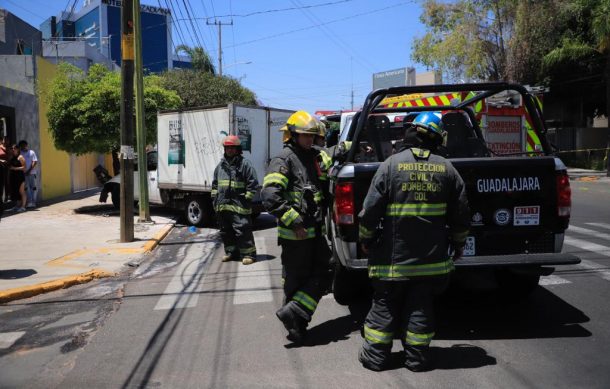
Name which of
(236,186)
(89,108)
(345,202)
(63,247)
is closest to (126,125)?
(63,247)

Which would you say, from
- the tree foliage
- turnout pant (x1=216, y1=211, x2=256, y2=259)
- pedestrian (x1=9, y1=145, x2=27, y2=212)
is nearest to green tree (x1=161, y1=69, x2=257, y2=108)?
the tree foliage

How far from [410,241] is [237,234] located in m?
4.32

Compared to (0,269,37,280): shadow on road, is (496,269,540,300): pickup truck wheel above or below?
above

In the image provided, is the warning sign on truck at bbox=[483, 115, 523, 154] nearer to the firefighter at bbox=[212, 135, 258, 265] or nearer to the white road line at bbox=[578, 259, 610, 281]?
the white road line at bbox=[578, 259, 610, 281]

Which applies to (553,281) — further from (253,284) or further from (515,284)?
(253,284)

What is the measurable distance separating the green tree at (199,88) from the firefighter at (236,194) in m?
19.8

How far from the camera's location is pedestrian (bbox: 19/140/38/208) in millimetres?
13531

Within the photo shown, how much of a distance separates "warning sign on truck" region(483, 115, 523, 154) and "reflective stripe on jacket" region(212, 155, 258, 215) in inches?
228

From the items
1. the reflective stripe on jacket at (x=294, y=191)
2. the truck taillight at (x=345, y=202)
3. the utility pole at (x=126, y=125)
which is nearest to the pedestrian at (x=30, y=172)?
the utility pole at (x=126, y=125)

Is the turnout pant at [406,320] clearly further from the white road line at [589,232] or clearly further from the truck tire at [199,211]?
the truck tire at [199,211]

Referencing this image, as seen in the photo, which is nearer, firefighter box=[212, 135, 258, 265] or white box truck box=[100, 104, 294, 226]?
firefighter box=[212, 135, 258, 265]

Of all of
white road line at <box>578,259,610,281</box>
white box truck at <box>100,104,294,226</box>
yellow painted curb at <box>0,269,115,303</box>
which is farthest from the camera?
white box truck at <box>100,104,294,226</box>

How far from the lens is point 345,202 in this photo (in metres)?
4.40

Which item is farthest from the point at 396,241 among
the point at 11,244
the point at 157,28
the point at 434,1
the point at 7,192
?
the point at 157,28
